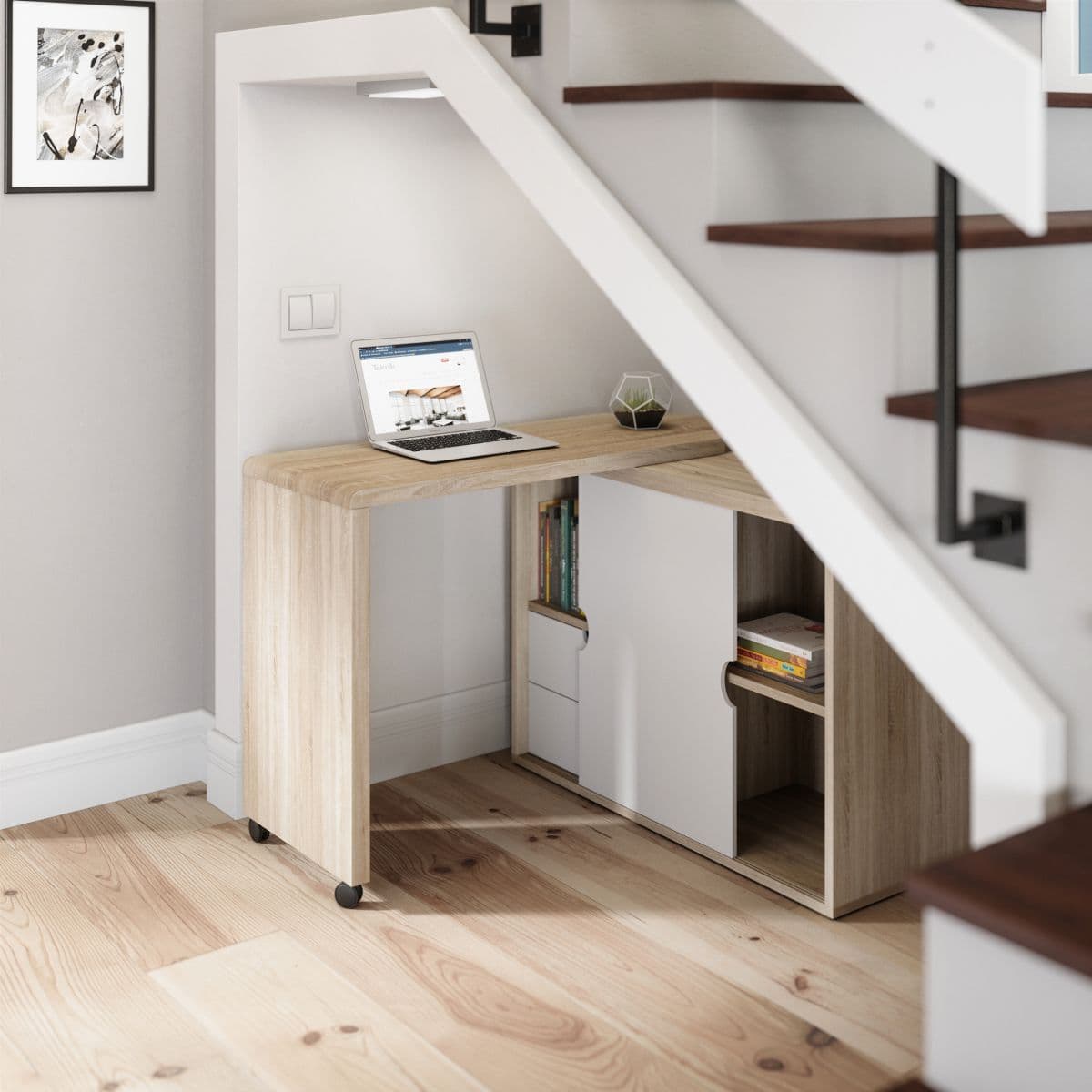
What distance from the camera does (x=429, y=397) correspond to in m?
2.96

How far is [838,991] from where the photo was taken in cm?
229

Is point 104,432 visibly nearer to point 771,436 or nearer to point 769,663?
point 769,663

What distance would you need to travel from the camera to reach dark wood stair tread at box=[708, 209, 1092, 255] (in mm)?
1464

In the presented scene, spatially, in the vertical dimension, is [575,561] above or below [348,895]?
above

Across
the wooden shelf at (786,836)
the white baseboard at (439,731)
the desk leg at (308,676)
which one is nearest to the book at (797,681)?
the wooden shelf at (786,836)

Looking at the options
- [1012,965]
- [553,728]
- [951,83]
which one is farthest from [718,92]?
[553,728]

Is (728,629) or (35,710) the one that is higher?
(728,629)

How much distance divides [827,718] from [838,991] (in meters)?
0.45

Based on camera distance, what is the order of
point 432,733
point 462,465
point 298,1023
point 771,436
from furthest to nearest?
point 432,733
point 462,465
point 298,1023
point 771,436

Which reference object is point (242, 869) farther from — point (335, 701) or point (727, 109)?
point (727, 109)

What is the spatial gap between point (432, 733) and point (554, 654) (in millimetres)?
348

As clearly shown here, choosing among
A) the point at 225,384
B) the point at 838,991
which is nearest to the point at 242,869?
the point at 225,384

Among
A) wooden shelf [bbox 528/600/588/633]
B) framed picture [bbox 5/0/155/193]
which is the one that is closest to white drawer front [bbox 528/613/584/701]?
wooden shelf [bbox 528/600/588/633]

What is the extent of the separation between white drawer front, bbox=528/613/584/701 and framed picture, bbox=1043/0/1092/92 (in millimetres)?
1422
